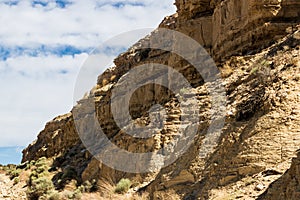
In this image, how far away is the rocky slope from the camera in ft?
41.1

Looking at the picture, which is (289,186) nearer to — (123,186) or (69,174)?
(123,186)

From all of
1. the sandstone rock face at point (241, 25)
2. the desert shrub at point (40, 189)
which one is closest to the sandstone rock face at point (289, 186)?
the sandstone rock face at point (241, 25)

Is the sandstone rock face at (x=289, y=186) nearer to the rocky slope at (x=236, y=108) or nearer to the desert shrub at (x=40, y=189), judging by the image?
the rocky slope at (x=236, y=108)

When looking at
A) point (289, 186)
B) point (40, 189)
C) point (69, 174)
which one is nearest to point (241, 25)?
point (289, 186)

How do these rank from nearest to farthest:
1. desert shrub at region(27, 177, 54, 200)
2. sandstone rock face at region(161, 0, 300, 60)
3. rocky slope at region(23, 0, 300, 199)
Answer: rocky slope at region(23, 0, 300, 199) < sandstone rock face at region(161, 0, 300, 60) < desert shrub at region(27, 177, 54, 200)

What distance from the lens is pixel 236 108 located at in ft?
52.7

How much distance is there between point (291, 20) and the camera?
2048 cm

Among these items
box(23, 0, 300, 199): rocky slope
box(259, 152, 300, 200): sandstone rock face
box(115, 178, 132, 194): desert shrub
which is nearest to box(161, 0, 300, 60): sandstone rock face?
box(23, 0, 300, 199): rocky slope

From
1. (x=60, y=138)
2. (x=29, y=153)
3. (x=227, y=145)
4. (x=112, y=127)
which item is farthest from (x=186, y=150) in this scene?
(x=29, y=153)

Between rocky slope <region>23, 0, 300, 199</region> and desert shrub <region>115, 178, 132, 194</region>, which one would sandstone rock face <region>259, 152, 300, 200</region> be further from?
desert shrub <region>115, 178, 132, 194</region>

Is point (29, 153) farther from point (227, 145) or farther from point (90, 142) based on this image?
point (227, 145)

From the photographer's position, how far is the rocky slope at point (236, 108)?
41.1 ft

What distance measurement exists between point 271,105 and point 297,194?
4.72 meters

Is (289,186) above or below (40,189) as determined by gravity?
below
